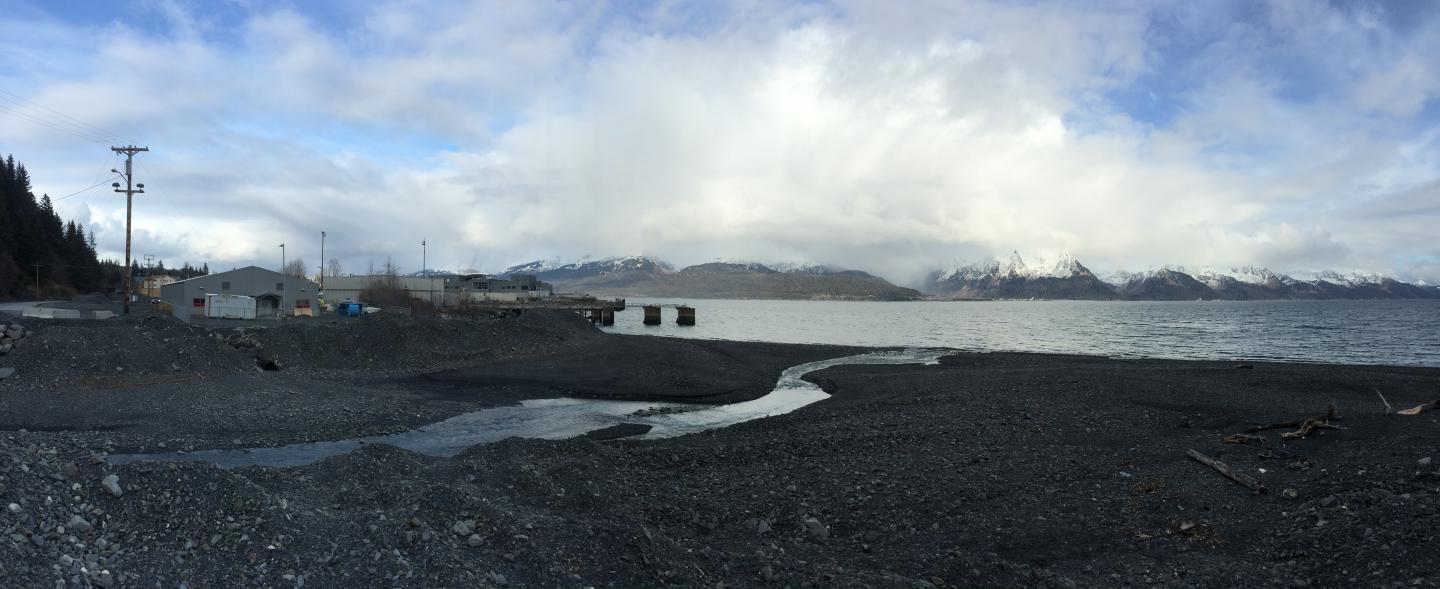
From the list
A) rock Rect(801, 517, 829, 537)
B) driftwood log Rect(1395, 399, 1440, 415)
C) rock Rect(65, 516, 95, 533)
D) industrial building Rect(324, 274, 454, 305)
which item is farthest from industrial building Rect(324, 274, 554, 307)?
driftwood log Rect(1395, 399, 1440, 415)

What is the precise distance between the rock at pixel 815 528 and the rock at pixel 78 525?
29.3ft

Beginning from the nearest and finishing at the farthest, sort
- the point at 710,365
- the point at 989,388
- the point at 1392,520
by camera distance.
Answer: the point at 1392,520 → the point at 989,388 → the point at 710,365

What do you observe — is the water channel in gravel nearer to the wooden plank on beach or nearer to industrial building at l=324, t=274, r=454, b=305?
the wooden plank on beach

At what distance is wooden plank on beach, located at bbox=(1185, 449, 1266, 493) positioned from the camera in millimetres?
12094

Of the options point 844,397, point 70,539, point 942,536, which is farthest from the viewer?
point 844,397

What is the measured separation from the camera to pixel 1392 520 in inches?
373

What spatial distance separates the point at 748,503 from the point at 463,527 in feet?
15.8

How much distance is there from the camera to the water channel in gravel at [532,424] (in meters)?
16.0

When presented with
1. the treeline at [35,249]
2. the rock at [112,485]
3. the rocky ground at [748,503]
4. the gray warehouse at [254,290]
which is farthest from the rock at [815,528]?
the treeline at [35,249]

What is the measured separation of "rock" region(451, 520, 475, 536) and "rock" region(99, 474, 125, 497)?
406 cm

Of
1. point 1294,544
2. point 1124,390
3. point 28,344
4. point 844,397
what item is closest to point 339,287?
point 28,344

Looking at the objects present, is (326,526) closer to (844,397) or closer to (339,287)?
(844,397)

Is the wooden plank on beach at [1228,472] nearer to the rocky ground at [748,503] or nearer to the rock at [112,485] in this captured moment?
the rocky ground at [748,503]

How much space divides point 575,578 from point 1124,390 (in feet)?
77.1
